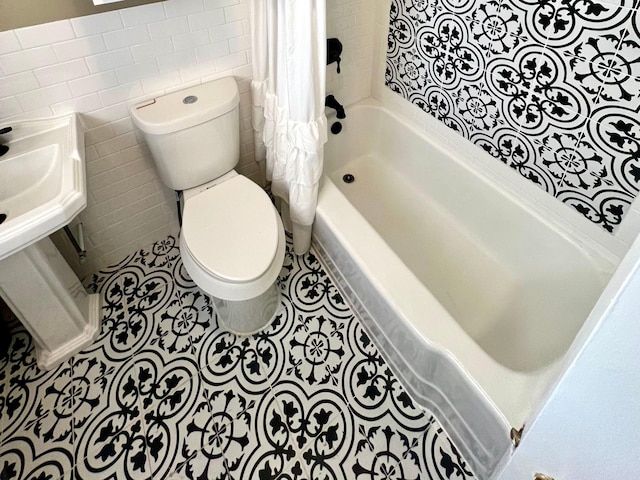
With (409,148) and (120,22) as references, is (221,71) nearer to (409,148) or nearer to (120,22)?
(120,22)

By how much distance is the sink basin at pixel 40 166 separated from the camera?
1.14 m

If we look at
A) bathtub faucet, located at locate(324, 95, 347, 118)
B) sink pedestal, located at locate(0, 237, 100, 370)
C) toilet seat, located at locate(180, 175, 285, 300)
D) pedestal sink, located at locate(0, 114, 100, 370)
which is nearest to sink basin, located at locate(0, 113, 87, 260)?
pedestal sink, located at locate(0, 114, 100, 370)

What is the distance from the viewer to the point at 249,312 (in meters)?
1.50

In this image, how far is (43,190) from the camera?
1.22m

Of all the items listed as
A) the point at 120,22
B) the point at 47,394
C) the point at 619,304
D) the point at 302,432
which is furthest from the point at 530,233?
the point at 47,394

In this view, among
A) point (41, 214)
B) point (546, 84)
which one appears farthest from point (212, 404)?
point (546, 84)

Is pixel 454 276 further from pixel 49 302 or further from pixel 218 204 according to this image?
pixel 49 302

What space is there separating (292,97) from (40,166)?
2.72 ft

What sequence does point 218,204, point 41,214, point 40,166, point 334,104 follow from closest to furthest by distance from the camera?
point 41,214 → point 40,166 → point 218,204 → point 334,104

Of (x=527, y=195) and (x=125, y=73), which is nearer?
(x=125, y=73)

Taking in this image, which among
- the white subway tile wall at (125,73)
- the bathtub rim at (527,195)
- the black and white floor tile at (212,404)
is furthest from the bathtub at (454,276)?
the white subway tile wall at (125,73)

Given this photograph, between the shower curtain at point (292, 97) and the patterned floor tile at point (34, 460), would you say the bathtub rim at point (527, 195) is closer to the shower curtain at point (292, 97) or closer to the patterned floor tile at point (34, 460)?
the shower curtain at point (292, 97)

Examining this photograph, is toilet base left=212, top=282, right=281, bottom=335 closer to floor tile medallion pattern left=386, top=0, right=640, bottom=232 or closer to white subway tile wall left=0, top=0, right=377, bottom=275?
white subway tile wall left=0, top=0, right=377, bottom=275

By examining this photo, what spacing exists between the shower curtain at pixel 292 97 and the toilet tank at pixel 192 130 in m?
0.14
